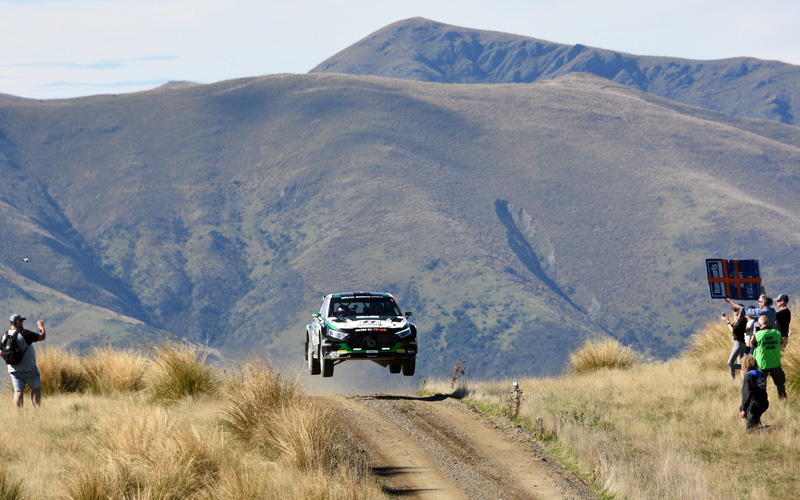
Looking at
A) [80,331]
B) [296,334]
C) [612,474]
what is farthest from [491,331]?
[612,474]

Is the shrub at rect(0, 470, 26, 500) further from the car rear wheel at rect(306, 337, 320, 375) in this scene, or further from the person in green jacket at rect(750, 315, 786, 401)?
the person in green jacket at rect(750, 315, 786, 401)

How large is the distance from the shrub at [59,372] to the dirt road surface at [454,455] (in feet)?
21.0

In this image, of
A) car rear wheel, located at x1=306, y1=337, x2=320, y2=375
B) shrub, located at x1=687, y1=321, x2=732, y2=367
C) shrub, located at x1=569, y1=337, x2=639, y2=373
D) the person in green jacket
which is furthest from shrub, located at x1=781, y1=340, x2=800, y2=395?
car rear wheel, located at x1=306, y1=337, x2=320, y2=375

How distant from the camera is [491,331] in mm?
188625

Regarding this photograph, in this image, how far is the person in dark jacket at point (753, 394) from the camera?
45.1ft

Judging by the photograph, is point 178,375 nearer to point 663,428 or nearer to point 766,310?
point 663,428

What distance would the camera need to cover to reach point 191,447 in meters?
10.4

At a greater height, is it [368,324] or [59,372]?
[368,324]

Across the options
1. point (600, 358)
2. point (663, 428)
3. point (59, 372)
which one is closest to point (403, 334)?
point (663, 428)

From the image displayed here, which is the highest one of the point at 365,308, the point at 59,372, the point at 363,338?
the point at 365,308

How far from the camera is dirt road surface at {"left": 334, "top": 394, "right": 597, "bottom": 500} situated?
34.9ft

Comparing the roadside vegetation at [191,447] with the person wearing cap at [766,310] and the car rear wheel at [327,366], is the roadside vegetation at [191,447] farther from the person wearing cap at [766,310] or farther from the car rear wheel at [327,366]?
the person wearing cap at [766,310]

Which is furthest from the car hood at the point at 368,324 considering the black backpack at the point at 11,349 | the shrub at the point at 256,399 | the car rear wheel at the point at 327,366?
the black backpack at the point at 11,349

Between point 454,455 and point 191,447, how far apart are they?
385cm
